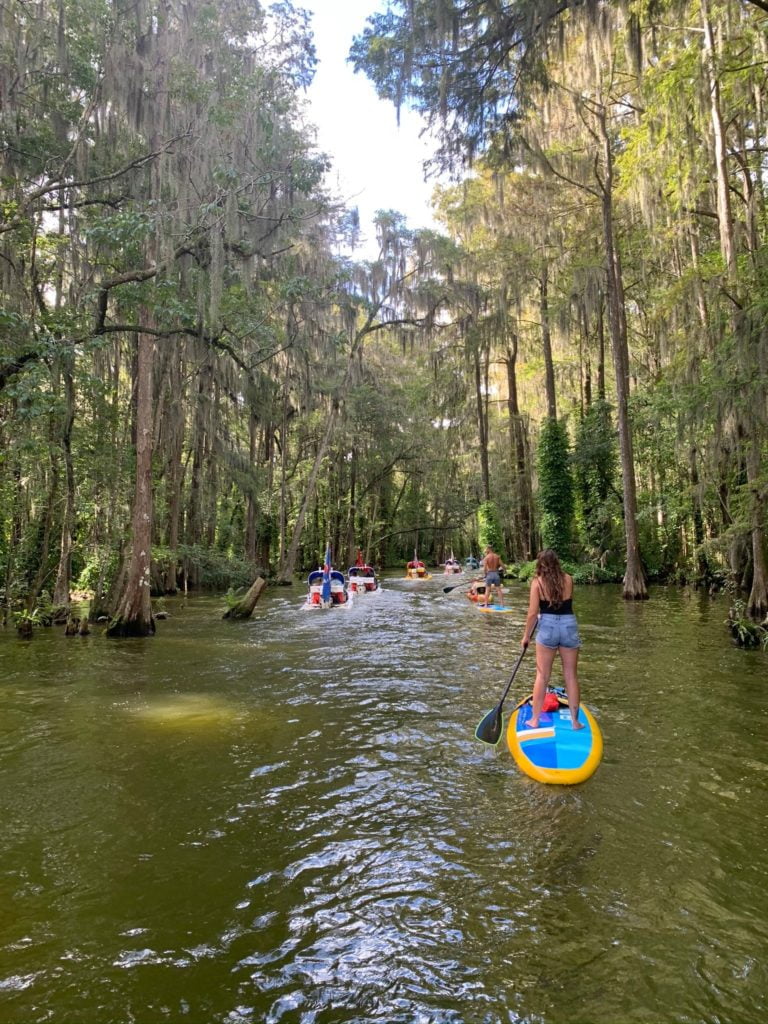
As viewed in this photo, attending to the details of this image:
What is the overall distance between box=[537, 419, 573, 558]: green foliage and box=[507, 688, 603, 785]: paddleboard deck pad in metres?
21.7

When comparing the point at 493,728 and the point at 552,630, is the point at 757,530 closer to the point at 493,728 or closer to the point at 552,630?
the point at 552,630

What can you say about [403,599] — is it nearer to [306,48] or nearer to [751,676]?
[751,676]

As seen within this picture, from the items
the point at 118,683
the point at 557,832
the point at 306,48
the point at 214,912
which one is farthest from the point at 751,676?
→ the point at 306,48

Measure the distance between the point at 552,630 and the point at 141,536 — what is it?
9883mm

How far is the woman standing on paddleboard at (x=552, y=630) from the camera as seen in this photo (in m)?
5.12

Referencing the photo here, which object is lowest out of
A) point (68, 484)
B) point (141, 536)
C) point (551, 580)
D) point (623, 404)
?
point (551, 580)

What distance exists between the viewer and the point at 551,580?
5.28 m

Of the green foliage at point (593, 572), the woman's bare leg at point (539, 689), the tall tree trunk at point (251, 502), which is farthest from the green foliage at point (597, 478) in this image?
the woman's bare leg at point (539, 689)

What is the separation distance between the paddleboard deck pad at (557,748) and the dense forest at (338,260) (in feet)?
21.4

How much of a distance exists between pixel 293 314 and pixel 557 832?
19700 mm

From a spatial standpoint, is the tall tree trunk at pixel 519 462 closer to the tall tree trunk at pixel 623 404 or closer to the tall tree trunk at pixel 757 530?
the tall tree trunk at pixel 623 404

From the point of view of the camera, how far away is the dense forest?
9305 mm

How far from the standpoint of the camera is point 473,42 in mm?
7332

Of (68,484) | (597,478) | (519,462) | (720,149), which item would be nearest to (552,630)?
(720,149)
